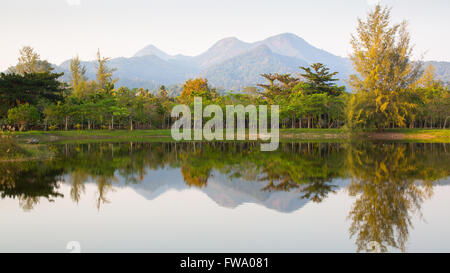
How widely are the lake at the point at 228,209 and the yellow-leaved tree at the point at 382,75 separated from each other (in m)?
29.3

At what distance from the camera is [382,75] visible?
45906mm

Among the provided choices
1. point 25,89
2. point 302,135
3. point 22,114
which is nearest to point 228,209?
point 302,135

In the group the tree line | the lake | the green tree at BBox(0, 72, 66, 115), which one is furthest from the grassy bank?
the lake

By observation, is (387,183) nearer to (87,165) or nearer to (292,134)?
(87,165)

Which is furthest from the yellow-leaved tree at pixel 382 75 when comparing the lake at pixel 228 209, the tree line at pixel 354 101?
the lake at pixel 228 209

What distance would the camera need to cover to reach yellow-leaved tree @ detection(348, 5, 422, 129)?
45219 mm

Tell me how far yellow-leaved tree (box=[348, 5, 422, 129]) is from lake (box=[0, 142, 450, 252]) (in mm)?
29285

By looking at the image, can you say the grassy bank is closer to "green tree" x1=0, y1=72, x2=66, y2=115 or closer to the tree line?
the tree line

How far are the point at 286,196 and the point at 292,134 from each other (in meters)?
37.2

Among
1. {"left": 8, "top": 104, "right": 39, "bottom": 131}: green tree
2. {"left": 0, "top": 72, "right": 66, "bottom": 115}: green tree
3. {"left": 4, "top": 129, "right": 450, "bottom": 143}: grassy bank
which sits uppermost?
{"left": 0, "top": 72, "right": 66, "bottom": 115}: green tree

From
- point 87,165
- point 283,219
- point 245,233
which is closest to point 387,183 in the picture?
point 283,219

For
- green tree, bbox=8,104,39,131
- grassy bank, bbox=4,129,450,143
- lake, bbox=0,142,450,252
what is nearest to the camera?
lake, bbox=0,142,450,252
